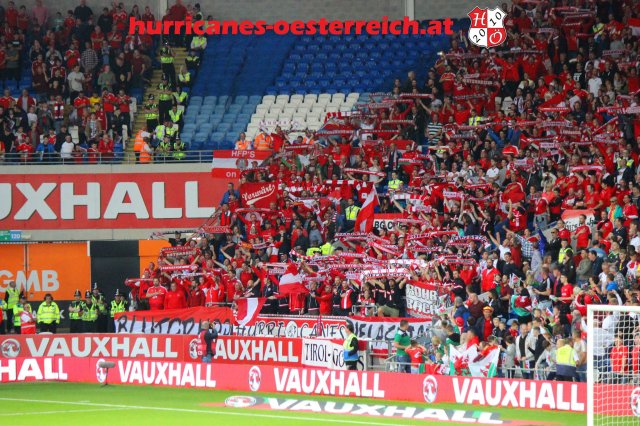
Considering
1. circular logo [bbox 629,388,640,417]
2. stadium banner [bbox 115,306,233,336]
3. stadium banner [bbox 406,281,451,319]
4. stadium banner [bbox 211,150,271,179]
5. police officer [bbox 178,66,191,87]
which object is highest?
police officer [bbox 178,66,191,87]

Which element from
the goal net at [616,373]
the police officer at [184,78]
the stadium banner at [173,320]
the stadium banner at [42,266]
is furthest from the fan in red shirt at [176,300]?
the goal net at [616,373]

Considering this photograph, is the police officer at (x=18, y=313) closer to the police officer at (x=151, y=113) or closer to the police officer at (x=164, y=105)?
the police officer at (x=151, y=113)

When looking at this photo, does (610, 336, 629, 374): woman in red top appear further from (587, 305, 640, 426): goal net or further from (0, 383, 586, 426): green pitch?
(0, 383, 586, 426): green pitch

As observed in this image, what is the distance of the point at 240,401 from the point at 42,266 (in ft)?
56.0

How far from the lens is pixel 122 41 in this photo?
41531 millimetres

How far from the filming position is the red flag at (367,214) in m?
30.8

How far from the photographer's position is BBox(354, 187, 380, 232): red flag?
30.8 m

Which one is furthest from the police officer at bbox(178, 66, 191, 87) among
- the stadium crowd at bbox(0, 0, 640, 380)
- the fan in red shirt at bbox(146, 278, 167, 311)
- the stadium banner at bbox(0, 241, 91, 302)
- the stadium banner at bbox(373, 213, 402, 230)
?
the stadium banner at bbox(373, 213, 402, 230)

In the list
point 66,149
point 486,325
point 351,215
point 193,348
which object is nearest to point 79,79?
point 66,149

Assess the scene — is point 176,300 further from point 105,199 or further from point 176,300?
point 105,199

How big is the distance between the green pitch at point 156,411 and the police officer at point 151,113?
13275mm

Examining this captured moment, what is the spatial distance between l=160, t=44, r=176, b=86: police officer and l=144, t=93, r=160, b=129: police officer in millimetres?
1358

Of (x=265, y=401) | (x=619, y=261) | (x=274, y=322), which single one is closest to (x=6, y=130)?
(x=274, y=322)

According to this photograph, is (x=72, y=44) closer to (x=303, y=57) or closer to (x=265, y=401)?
(x=303, y=57)
